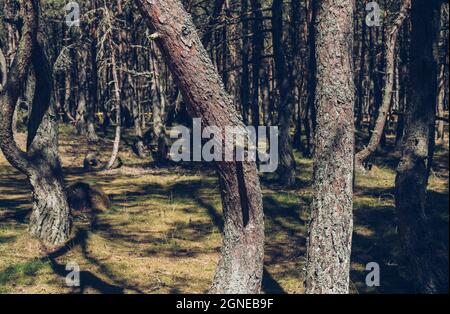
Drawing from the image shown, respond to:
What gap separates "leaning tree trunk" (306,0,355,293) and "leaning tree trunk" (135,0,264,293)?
117cm

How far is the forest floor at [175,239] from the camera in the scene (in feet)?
34.3

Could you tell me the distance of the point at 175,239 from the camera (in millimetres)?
13273

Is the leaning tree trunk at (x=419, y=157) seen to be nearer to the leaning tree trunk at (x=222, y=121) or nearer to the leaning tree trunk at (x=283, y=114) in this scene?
→ the leaning tree trunk at (x=222, y=121)

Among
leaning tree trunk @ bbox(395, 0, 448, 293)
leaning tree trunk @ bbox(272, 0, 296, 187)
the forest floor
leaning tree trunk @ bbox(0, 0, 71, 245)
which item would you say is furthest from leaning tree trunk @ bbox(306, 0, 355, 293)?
leaning tree trunk @ bbox(272, 0, 296, 187)

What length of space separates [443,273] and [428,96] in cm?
293

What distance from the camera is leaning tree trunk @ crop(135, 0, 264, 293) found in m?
7.39

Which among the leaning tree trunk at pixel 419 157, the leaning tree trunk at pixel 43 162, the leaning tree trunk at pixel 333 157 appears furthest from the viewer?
the leaning tree trunk at pixel 43 162

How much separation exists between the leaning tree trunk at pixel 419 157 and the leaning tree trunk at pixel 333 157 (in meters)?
2.88

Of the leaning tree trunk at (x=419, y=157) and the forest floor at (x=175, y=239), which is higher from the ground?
the leaning tree trunk at (x=419, y=157)

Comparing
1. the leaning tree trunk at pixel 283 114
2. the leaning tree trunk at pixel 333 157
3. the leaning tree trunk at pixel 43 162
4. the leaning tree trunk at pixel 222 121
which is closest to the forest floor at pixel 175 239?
the leaning tree trunk at pixel 43 162

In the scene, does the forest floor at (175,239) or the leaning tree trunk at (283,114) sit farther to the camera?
the leaning tree trunk at (283,114)

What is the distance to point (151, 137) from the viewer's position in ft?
92.8

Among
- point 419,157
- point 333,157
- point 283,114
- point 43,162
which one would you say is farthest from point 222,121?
point 283,114

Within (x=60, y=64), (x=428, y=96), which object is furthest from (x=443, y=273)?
(x=60, y=64)
